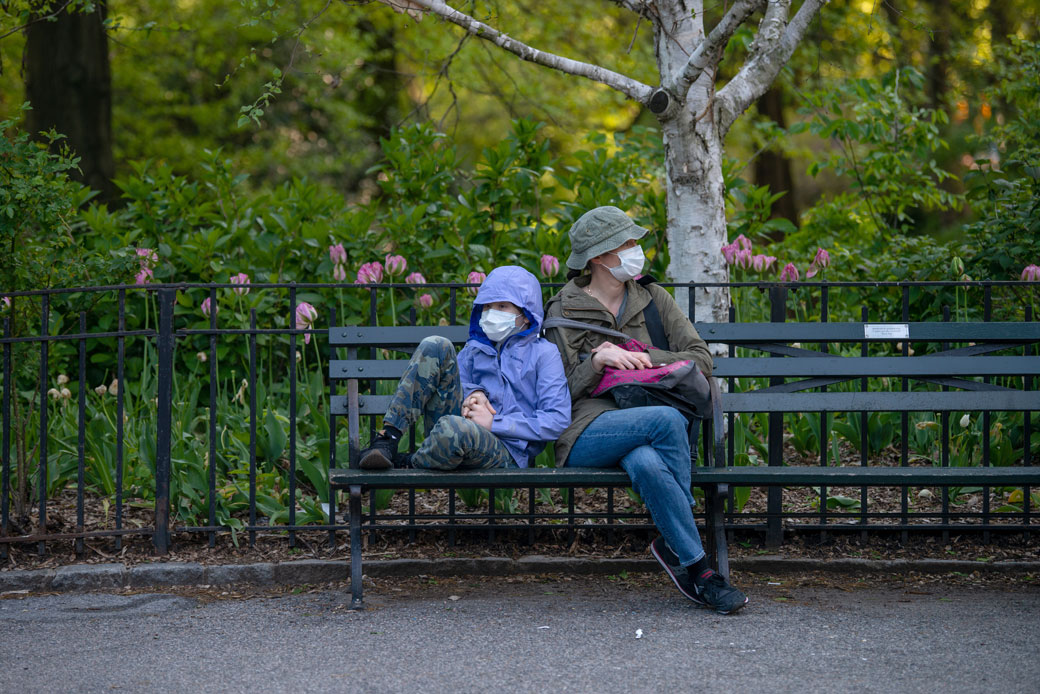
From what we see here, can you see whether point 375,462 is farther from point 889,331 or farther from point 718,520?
point 889,331

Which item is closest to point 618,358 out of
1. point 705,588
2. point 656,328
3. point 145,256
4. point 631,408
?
point 631,408

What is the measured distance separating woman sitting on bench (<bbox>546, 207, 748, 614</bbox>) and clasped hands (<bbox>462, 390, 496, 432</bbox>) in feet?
1.01

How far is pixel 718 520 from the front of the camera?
4223 millimetres

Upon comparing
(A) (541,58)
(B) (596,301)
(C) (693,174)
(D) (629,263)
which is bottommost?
(B) (596,301)

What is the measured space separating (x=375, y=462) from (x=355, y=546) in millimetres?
393

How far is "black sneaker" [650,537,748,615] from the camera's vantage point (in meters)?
3.91

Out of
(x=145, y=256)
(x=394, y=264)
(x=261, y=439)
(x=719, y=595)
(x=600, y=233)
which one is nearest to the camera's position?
(x=719, y=595)

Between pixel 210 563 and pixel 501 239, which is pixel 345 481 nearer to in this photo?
pixel 210 563

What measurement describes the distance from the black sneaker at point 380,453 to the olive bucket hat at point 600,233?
109 cm

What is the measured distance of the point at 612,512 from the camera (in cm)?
474

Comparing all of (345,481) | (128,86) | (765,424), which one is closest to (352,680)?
(345,481)

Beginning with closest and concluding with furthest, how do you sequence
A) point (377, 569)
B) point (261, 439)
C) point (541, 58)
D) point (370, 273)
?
point (377, 569), point (261, 439), point (541, 58), point (370, 273)

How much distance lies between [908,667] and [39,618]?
319cm

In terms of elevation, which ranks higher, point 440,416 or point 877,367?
point 877,367
